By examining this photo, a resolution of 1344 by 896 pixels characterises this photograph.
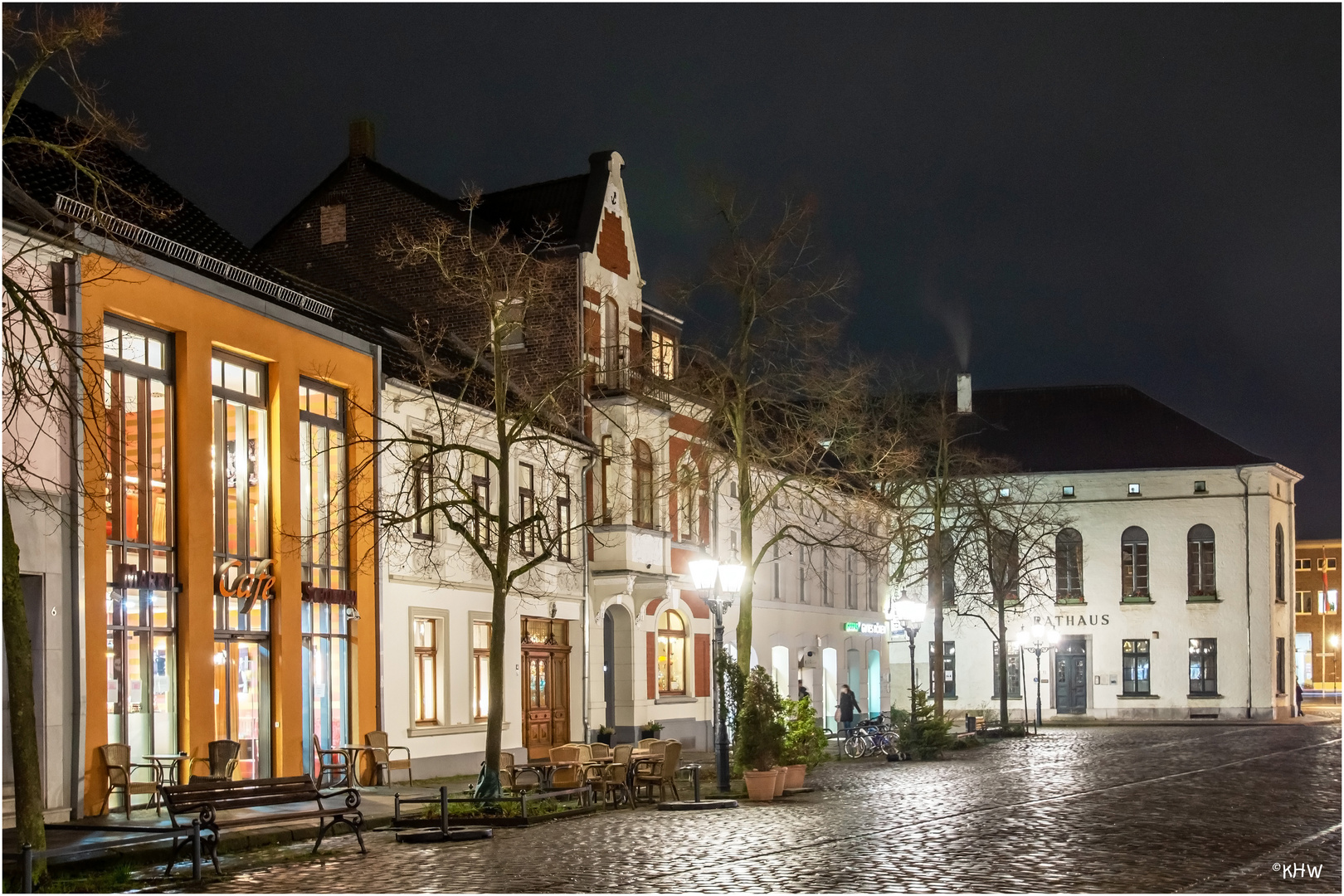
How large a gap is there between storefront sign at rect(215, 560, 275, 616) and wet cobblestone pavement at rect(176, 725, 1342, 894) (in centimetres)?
530

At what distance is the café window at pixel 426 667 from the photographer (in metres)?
28.4

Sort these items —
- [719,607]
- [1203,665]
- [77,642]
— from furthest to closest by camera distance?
1. [1203,665]
2. [719,607]
3. [77,642]

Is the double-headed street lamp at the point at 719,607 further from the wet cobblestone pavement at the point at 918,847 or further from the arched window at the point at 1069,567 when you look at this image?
the arched window at the point at 1069,567

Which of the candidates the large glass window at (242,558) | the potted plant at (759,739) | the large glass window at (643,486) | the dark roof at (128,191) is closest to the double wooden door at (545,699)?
the large glass window at (643,486)

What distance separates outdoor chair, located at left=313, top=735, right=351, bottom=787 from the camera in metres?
24.5

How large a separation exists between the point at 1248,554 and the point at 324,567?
160 ft

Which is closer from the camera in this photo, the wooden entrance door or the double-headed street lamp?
the double-headed street lamp

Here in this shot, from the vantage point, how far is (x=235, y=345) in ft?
76.4

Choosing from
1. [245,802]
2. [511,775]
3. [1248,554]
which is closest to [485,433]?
[511,775]

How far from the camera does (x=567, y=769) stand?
23719 millimetres

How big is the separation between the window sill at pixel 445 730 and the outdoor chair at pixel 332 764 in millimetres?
2400

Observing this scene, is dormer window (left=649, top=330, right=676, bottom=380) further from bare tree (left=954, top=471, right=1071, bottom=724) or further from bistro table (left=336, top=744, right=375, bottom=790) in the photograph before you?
bistro table (left=336, top=744, right=375, bottom=790)

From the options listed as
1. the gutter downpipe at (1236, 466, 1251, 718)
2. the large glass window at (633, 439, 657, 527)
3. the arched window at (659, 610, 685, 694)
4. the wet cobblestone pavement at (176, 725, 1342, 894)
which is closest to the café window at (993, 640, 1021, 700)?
the gutter downpipe at (1236, 466, 1251, 718)

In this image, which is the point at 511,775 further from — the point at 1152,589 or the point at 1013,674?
the point at 1152,589
